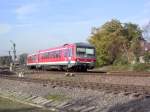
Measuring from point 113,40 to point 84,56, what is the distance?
37858mm

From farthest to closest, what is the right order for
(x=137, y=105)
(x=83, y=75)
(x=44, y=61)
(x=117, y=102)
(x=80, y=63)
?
(x=44, y=61), (x=80, y=63), (x=83, y=75), (x=117, y=102), (x=137, y=105)

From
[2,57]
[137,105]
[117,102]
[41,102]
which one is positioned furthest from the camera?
[2,57]

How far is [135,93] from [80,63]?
22.0 metres

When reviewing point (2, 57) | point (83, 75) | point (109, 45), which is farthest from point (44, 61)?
point (2, 57)

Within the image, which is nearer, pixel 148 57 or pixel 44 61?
pixel 44 61

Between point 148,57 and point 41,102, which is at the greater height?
point 148,57

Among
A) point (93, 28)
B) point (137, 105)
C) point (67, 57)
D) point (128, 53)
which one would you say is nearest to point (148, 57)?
point (128, 53)

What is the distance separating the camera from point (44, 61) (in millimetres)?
49219

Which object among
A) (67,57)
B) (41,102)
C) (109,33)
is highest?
(109,33)

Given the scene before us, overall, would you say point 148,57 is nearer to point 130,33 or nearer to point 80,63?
point 80,63

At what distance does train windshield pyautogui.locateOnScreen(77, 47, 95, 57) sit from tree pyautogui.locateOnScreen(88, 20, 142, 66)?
1024 inches

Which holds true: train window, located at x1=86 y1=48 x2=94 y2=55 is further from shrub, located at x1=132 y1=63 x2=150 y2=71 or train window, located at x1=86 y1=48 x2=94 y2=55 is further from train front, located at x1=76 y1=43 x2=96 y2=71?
shrub, located at x1=132 y1=63 x2=150 y2=71

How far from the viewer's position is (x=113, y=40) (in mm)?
76312

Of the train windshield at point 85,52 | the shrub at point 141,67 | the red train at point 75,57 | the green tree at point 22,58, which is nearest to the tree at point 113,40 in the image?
the shrub at point 141,67
